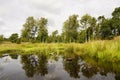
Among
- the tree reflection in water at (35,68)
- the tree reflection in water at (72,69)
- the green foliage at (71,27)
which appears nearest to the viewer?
the tree reflection in water at (72,69)

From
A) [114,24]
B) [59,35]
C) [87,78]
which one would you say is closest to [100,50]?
[87,78]

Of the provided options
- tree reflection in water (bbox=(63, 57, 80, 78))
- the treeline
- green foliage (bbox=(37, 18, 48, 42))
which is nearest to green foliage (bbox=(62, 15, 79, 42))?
the treeline

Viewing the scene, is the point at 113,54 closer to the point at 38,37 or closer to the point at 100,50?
the point at 100,50

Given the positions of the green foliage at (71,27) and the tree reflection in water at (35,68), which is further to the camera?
the green foliage at (71,27)

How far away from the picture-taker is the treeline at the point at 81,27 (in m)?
59.7

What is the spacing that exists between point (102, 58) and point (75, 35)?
55.6m

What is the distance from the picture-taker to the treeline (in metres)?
59.7

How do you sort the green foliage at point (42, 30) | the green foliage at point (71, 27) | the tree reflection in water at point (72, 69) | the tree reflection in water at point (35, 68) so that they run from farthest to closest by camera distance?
1. the green foliage at point (42, 30)
2. the green foliage at point (71, 27)
3. the tree reflection in water at point (35, 68)
4. the tree reflection in water at point (72, 69)

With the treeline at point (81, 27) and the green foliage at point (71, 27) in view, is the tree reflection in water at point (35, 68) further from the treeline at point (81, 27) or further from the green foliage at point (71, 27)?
the green foliage at point (71, 27)

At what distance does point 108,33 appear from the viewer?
6022 cm

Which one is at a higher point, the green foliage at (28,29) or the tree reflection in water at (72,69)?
the green foliage at (28,29)

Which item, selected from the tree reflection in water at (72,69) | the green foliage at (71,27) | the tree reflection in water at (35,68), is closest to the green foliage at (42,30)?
the green foliage at (71,27)

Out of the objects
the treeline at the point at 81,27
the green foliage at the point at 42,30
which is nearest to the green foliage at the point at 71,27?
the treeline at the point at 81,27

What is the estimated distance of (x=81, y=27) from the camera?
224 feet
